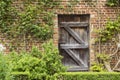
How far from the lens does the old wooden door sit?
12180 millimetres

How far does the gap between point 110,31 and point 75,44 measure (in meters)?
1.10

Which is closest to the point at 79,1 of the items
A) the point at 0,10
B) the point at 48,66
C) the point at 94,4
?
the point at 94,4

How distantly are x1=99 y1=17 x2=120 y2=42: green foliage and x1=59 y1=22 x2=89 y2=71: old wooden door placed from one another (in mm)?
488

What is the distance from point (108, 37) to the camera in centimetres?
1210

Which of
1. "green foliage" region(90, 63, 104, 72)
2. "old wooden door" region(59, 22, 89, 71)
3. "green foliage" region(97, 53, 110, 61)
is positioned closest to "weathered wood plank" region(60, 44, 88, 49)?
"old wooden door" region(59, 22, 89, 71)

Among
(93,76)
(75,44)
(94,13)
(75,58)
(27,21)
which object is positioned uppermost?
(94,13)

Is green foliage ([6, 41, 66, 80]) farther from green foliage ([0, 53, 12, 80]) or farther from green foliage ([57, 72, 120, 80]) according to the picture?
green foliage ([0, 53, 12, 80])

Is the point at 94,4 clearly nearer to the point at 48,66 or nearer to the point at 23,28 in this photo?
the point at 23,28

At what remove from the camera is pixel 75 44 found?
1220 centimetres

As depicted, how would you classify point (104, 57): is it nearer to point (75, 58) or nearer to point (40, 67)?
point (75, 58)

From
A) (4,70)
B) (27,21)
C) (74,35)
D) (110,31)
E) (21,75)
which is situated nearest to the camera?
(4,70)

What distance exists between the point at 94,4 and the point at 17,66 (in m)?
3.62

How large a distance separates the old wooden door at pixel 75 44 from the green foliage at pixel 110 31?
49cm

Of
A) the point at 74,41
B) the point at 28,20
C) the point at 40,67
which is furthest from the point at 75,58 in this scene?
the point at 40,67
